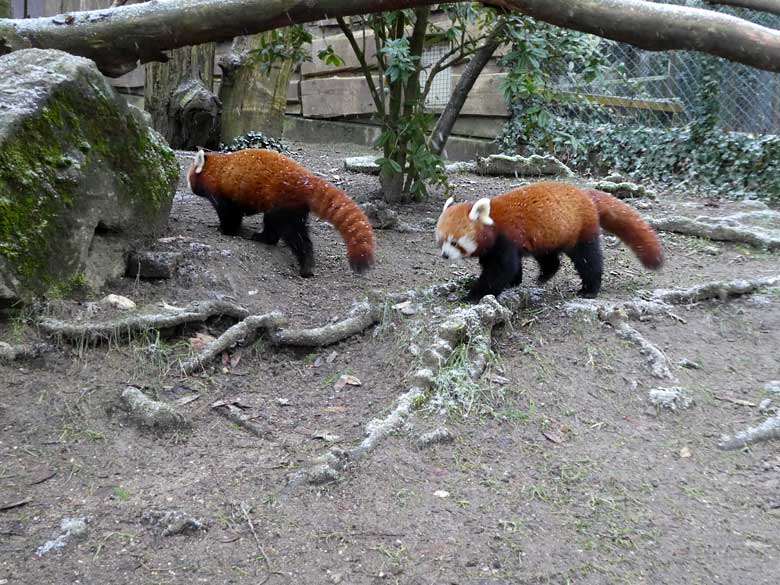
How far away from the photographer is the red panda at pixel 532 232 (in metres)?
4.56

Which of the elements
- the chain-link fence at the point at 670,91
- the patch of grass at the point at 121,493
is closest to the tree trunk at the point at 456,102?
the chain-link fence at the point at 670,91

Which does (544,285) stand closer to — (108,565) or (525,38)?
(525,38)

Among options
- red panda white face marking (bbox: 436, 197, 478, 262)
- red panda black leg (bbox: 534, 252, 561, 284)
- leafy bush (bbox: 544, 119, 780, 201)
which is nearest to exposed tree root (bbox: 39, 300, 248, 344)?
red panda white face marking (bbox: 436, 197, 478, 262)

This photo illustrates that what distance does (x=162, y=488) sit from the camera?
3.05 metres

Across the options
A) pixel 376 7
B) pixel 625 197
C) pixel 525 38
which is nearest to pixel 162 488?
pixel 376 7

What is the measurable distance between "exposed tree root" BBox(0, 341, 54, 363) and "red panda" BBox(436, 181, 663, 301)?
2.49 meters

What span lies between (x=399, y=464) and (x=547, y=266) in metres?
2.47

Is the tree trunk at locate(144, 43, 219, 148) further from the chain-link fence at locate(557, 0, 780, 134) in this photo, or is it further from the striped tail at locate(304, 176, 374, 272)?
the chain-link fence at locate(557, 0, 780, 134)

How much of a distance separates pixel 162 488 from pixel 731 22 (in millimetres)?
3675

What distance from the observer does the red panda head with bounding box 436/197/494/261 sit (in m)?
4.53

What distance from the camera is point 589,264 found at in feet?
15.6

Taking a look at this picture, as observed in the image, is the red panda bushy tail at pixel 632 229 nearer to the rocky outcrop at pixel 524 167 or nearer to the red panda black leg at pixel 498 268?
the red panda black leg at pixel 498 268

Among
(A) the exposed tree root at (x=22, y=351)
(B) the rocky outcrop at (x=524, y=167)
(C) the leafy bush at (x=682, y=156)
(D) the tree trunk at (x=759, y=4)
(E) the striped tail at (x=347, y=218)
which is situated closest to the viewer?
(A) the exposed tree root at (x=22, y=351)

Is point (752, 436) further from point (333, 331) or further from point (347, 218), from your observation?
point (347, 218)
